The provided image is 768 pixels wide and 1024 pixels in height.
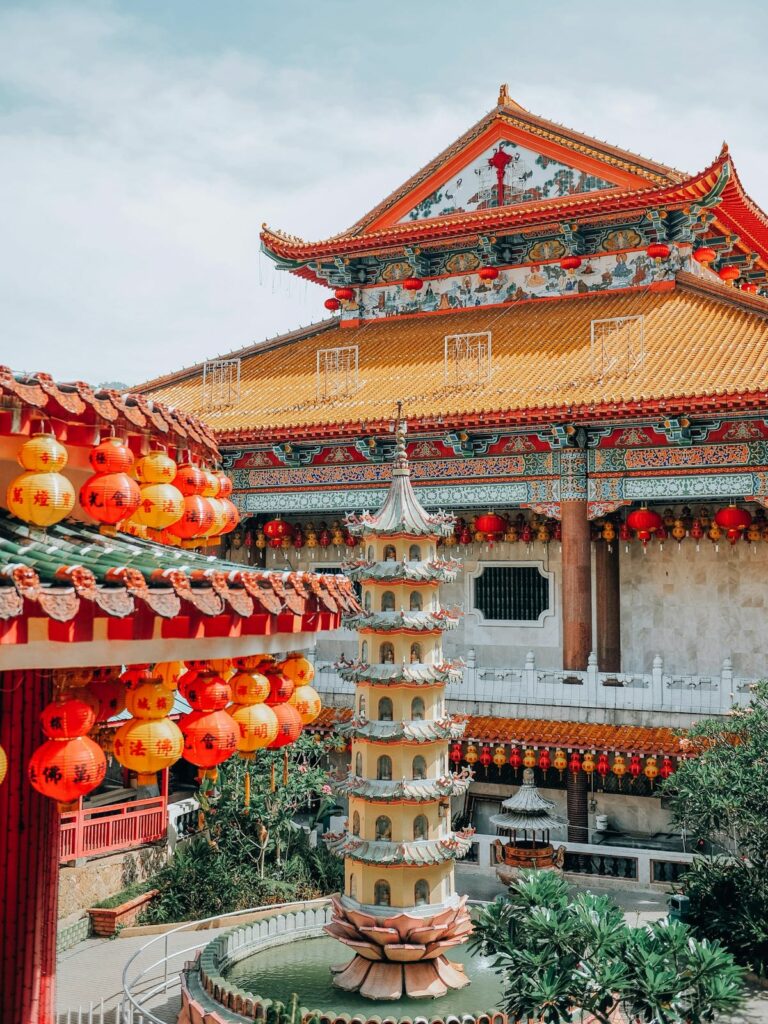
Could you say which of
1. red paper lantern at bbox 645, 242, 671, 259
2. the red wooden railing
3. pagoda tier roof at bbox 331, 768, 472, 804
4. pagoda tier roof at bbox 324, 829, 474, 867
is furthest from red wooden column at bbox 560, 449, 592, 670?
the red wooden railing

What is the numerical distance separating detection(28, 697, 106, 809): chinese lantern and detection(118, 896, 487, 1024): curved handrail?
6.33 metres

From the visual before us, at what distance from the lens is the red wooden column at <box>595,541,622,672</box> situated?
18203 mm

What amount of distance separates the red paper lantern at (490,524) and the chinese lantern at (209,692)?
1347cm

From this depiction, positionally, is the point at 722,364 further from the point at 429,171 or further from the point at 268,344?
the point at 268,344

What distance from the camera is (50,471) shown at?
4.69m

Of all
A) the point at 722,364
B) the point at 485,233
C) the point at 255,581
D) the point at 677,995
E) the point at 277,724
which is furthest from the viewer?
the point at 485,233

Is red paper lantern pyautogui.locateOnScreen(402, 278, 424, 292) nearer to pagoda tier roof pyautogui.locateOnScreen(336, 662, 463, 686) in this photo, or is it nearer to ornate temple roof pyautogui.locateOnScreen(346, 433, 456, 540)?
ornate temple roof pyautogui.locateOnScreen(346, 433, 456, 540)

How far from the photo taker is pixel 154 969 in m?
13.0

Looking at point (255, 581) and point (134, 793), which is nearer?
point (255, 581)

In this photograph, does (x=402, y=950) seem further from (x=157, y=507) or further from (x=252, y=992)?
(x=157, y=507)

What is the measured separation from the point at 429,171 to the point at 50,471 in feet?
65.1

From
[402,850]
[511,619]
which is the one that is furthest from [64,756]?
[511,619]

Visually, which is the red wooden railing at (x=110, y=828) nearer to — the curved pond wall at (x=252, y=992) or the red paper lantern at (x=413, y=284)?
the curved pond wall at (x=252, y=992)

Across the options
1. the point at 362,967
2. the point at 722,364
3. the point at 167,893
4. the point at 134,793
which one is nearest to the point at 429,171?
the point at 722,364
